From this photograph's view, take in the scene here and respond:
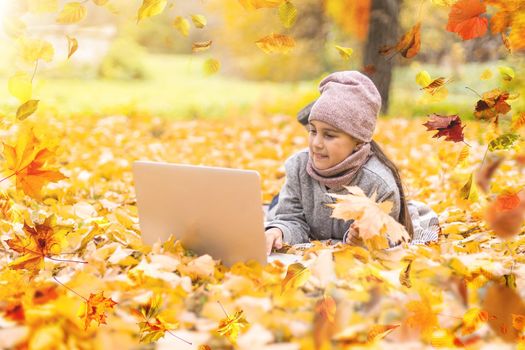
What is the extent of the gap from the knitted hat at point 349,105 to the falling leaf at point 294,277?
0.85 meters

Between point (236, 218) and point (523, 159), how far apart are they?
3.54 feet

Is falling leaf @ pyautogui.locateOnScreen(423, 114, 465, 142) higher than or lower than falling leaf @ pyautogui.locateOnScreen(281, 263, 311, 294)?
higher

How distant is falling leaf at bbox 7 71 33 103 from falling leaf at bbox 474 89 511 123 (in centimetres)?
135

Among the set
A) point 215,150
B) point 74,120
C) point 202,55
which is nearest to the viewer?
point 215,150

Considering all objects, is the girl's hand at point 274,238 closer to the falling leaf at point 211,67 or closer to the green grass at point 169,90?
the falling leaf at point 211,67

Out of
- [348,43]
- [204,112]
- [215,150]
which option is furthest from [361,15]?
[215,150]

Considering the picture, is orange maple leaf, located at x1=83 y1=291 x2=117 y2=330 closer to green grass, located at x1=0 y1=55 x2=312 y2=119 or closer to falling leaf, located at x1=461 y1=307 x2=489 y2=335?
falling leaf, located at x1=461 y1=307 x2=489 y2=335

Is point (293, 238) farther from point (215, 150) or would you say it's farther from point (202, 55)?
point (202, 55)

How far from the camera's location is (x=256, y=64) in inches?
578

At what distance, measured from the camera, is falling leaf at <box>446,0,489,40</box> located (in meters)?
1.86

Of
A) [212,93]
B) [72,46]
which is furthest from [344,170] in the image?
[212,93]

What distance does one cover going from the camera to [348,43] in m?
13.3

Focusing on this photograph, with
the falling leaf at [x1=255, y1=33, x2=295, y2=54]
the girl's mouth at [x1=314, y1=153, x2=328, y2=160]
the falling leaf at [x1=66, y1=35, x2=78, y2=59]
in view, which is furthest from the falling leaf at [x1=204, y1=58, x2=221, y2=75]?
Result: the girl's mouth at [x1=314, y1=153, x2=328, y2=160]

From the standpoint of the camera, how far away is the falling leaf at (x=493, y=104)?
6.59 ft
